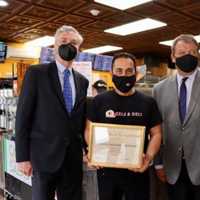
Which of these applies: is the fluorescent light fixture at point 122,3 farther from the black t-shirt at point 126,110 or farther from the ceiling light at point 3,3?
the black t-shirt at point 126,110

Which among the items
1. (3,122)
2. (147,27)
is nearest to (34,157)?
(3,122)

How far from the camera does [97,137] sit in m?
1.77

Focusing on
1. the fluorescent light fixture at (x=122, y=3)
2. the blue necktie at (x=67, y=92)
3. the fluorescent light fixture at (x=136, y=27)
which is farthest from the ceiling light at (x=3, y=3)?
the blue necktie at (x=67, y=92)

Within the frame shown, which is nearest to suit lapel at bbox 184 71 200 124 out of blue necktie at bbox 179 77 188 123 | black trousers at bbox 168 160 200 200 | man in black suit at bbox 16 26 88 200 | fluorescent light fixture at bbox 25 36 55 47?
blue necktie at bbox 179 77 188 123

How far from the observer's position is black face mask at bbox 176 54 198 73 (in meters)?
1.89

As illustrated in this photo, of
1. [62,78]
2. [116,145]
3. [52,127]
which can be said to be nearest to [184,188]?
[116,145]

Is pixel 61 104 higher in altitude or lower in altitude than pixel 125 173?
higher

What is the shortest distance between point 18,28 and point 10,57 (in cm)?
202

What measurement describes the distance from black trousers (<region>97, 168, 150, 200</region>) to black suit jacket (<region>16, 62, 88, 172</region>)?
35 cm

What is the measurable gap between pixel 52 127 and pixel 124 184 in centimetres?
58

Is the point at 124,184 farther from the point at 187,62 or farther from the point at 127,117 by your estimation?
the point at 187,62

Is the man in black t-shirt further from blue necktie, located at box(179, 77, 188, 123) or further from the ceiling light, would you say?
the ceiling light

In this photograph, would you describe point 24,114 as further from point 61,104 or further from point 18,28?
point 18,28

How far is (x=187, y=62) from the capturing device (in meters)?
1.89
